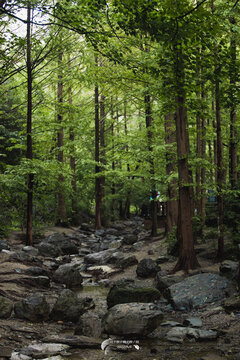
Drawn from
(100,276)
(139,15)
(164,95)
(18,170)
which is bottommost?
(100,276)

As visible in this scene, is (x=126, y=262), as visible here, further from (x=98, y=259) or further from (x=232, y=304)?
(x=232, y=304)

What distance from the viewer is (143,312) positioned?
5.55m

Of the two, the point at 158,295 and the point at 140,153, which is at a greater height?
the point at 140,153

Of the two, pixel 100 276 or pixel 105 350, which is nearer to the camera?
pixel 105 350

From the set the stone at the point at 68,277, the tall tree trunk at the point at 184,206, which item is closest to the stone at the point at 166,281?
the tall tree trunk at the point at 184,206

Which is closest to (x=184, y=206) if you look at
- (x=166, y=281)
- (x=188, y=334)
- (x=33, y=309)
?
(x=166, y=281)

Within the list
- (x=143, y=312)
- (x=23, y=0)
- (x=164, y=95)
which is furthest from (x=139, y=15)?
(x=143, y=312)

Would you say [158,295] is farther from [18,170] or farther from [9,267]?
[18,170]

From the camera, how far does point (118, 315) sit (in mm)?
5594

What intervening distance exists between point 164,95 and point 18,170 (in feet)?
19.3

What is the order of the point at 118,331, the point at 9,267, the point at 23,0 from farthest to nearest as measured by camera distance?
the point at 9,267 < the point at 23,0 < the point at 118,331

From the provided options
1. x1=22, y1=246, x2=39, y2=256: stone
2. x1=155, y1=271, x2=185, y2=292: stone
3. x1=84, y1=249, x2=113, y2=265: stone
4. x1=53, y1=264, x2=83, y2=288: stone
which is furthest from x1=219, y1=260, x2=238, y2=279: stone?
x1=22, y1=246, x2=39, y2=256: stone

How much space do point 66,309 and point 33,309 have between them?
0.72 m

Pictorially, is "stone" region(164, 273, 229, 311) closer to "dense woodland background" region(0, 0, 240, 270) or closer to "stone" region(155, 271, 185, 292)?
"stone" region(155, 271, 185, 292)
